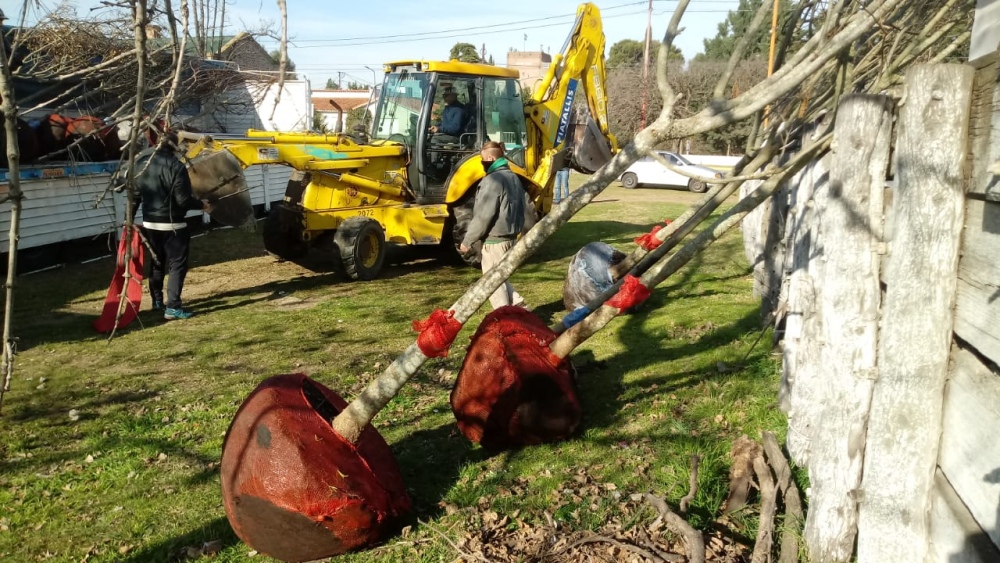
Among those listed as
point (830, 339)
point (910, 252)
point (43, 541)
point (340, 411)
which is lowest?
point (43, 541)

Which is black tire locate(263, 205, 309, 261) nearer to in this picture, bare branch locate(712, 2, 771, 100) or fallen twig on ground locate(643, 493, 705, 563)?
fallen twig on ground locate(643, 493, 705, 563)

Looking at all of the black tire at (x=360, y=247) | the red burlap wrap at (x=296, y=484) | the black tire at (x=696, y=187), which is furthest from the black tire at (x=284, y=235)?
the black tire at (x=696, y=187)

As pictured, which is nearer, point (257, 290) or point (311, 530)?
point (311, 530)

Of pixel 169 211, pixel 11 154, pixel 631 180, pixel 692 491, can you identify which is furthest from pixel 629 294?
pixel 631 180

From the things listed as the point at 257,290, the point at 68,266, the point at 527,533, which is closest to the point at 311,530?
the point at 527,533

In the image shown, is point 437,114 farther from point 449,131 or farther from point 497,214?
point 497,214

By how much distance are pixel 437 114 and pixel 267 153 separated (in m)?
2.59

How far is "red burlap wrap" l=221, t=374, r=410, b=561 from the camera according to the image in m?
3.41

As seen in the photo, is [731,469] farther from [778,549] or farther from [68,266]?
[68,266]

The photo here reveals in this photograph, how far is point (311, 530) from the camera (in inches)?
135

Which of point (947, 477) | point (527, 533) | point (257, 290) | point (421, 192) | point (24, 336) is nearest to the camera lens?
point (947, 477)

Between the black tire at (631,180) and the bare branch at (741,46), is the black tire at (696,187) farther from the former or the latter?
the bare branch at (741,46)

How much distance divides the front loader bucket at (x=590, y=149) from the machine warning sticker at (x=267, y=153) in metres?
5.99

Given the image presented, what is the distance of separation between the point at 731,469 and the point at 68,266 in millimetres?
10722
